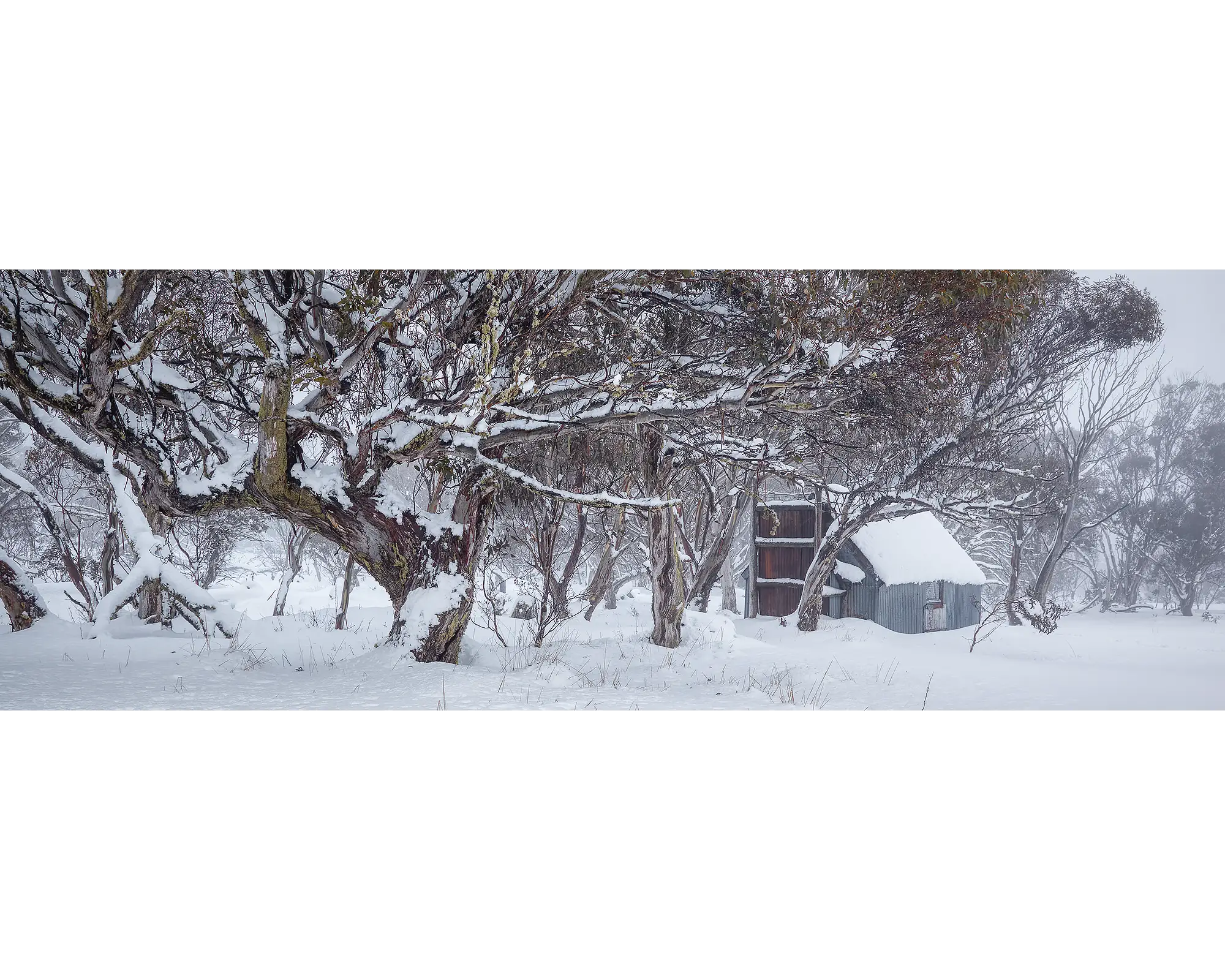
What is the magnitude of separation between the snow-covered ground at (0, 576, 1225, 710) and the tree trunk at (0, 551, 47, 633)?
9 centimetres

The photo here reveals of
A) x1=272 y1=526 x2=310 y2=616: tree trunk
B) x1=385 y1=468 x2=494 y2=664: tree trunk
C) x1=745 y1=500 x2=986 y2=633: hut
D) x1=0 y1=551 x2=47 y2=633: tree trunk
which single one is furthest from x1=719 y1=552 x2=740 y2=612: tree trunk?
x1=0 y1=551 x2=47 y2=633: tree trunk

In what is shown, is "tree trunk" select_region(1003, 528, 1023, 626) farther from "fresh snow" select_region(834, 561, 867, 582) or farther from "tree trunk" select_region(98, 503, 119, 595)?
"tree trunk" select_region(98, 503, 119, 595)

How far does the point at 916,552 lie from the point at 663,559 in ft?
6.64

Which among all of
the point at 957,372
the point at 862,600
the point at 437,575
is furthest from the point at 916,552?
the point at 437,575

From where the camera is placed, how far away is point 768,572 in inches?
243

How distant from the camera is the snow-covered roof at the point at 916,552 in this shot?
450cm

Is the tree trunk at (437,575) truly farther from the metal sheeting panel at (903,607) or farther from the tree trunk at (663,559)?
the metal sheeting panel at (903,607)

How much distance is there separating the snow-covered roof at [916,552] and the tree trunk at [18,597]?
19.3ft

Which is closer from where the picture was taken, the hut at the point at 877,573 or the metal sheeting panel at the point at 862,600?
the hut at the point at 877,573

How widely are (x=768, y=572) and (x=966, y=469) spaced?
2049 millimetres

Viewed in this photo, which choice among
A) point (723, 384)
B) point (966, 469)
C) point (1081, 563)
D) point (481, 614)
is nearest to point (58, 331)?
point (481, 614)

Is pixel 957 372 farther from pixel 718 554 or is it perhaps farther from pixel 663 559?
pixel 718 554

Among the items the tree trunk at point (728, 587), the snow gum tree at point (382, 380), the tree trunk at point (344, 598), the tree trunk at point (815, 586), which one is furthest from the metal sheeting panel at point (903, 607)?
the tree trunk at point (344, 598)

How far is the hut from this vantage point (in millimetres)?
4488
